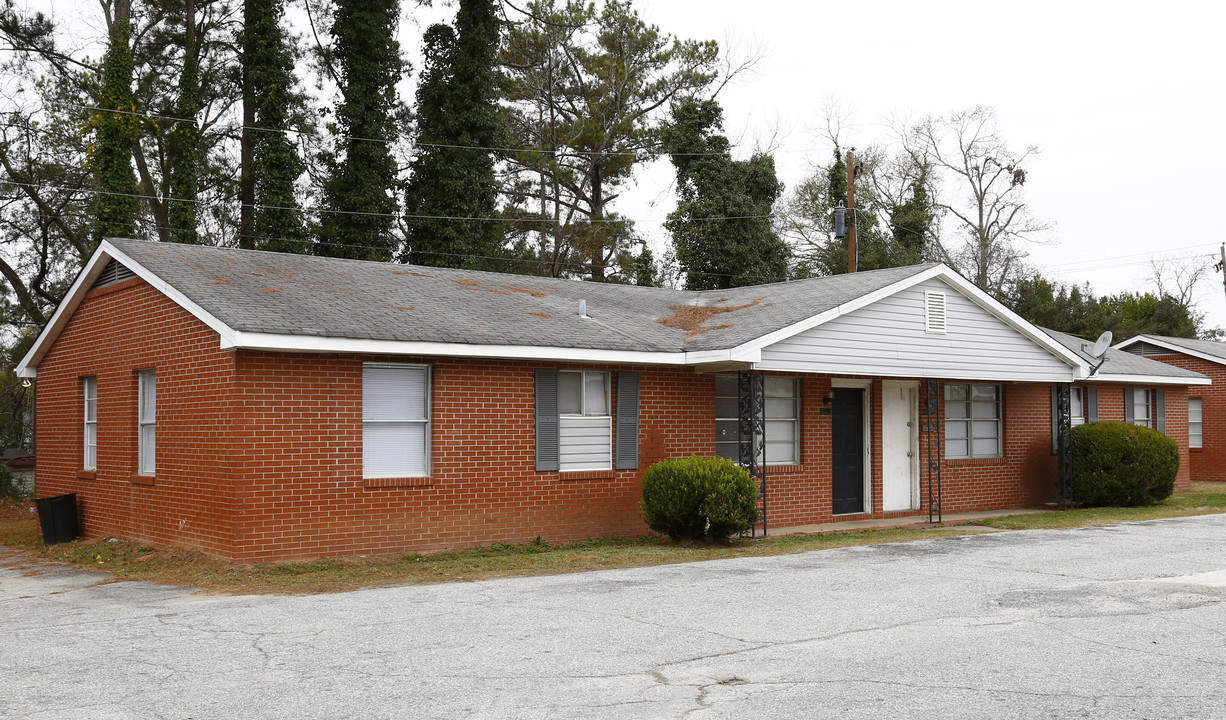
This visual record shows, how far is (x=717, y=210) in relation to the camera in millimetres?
34531

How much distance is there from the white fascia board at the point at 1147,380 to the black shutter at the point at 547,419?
13.3 m

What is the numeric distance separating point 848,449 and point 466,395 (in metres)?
7.44

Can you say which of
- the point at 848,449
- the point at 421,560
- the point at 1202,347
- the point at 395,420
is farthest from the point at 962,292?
the point at 1202,347

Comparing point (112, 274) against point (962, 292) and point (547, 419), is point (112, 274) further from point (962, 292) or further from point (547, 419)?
point (962, 292)

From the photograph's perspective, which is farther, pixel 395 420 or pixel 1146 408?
pixel 1146 408

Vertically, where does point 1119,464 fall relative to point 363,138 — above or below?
below

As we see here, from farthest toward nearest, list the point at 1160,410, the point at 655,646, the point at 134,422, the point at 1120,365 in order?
the point at 1160,410 < the point at 1120,365 < the point at 134,422 < the point at 655,646

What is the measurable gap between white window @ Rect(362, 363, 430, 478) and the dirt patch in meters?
4.80

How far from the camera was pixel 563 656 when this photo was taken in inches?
293

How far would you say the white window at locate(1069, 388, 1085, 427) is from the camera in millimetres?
23109

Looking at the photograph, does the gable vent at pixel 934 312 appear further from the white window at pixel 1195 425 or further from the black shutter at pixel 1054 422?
the white window at pixel 1195 425

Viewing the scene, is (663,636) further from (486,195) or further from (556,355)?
(486,195)

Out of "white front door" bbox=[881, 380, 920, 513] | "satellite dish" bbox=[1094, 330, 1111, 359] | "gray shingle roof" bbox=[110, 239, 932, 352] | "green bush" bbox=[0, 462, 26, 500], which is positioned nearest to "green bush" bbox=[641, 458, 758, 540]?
"gray shingle roof" bbox=[110, 239, 932, 352]

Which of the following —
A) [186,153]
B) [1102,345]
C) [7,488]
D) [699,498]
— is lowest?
[7,488]
